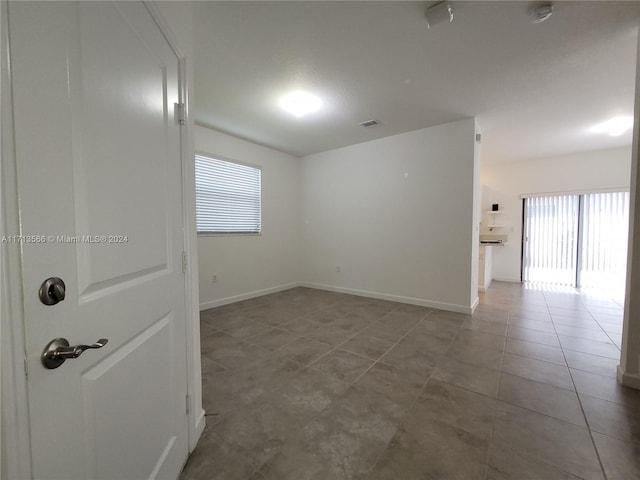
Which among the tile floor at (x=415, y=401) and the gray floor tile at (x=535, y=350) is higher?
the gray floor tile at (x=535, y=350)

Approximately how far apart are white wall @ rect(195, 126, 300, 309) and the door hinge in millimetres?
2690

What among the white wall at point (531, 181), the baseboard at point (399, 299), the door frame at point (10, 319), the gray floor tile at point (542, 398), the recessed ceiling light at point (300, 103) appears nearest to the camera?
the door frame at point (10, 319)

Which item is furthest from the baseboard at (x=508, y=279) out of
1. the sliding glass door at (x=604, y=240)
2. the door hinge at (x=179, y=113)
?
the door hinge at (x=179, y=113)

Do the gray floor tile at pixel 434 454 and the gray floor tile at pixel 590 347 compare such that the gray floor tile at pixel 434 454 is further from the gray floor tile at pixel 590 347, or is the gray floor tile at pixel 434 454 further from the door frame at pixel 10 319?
the gray floor tile at pixel 590 347

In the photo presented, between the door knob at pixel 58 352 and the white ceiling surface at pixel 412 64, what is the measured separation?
2186 millimetres

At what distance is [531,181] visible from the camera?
18.5 feet

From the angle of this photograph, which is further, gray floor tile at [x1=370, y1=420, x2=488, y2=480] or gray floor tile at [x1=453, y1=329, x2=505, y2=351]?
gray floor tile at [x1=453, y1=329, x2=505, y2=351]

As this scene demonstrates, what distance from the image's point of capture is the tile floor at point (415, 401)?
1345mm

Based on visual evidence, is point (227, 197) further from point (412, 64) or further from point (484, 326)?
point (484, 326)

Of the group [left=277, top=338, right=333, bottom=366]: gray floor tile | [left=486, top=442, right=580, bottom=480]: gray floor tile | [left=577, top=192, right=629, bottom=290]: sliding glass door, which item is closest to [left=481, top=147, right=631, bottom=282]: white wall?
[left=577, top=192, right=629, bottom=290]: sliding glass door

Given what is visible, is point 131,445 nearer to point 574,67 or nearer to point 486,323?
point 486,323

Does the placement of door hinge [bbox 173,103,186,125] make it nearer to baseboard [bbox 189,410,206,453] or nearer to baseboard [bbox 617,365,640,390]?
baseboard [bbox 189,410,206,453]

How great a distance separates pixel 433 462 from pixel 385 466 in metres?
0.26

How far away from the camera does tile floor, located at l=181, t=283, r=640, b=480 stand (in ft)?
4.41
